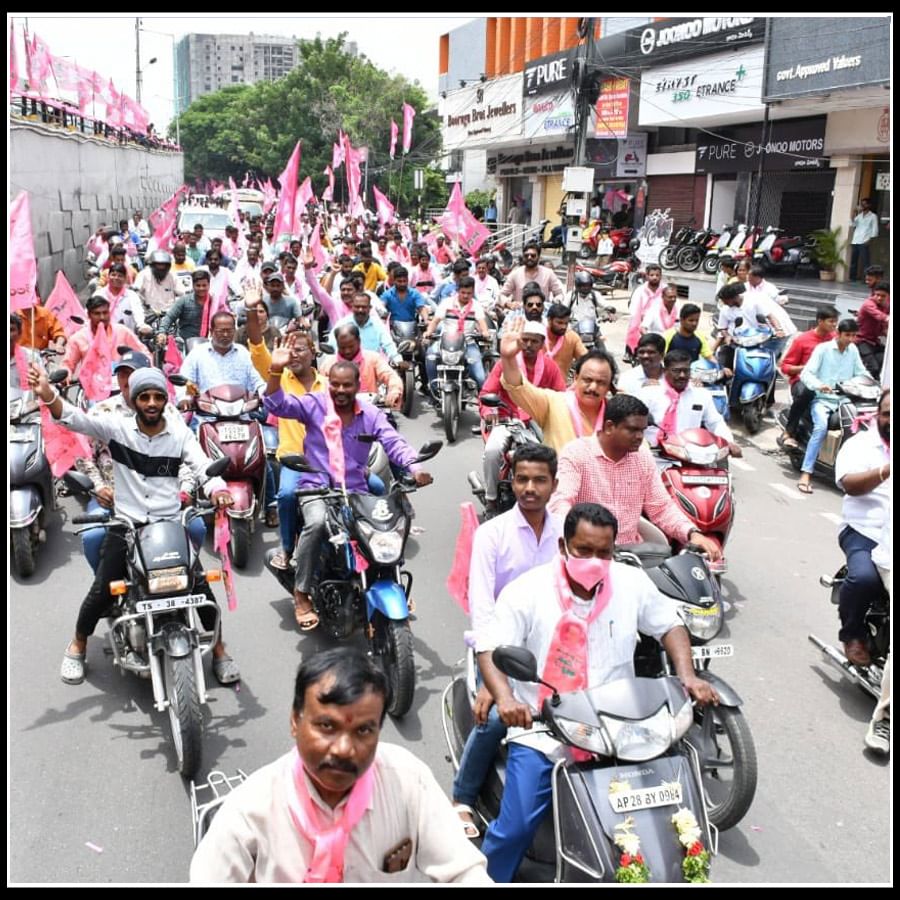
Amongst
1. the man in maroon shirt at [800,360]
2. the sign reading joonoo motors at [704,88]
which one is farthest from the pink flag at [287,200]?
the sign reading joonoo motors at [704,88]

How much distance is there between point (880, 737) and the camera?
14.4 feet

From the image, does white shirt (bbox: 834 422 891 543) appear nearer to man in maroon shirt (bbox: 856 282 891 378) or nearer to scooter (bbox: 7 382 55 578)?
scooter (bbox: 7 382 55 578)

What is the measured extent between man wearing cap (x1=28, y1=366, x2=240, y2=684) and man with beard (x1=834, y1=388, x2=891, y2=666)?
3.18 meters

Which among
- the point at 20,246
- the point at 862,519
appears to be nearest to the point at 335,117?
the point at 20,246

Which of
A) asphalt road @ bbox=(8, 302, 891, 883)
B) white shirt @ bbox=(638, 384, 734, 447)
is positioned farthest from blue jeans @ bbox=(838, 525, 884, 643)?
white shirt @ bbox=(638, 384, 734, 447)

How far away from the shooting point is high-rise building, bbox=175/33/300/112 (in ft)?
546

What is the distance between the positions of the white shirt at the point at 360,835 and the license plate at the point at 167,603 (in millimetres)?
2126

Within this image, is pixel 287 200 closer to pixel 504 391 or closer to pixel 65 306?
pixel 65 306

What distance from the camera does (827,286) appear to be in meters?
19.4

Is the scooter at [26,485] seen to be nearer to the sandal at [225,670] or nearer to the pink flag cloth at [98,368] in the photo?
the pink flag cloth at [98,368]

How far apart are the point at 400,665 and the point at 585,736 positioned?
1.70 meters

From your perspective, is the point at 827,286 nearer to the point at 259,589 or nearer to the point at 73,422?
the point at 259,589

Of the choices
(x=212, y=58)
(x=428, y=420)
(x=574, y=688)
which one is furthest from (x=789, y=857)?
(x=212, y=58)

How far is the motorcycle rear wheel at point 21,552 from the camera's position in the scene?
20.2 ft
